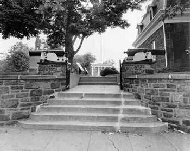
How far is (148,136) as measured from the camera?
184 inches

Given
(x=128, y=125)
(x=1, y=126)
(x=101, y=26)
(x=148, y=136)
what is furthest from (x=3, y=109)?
(x=101, y=26)

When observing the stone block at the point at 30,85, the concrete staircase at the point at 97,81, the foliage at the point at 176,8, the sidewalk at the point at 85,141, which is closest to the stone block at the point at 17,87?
the stone block at the point at 30,85

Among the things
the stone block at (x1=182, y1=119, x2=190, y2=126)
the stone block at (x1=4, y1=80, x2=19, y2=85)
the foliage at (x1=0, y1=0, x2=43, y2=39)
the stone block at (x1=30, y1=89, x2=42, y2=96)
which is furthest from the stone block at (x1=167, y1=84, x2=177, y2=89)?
the foliage at (x1=0, y1=0, x2=43, y2=39)

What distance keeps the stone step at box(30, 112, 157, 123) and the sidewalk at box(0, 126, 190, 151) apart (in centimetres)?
59

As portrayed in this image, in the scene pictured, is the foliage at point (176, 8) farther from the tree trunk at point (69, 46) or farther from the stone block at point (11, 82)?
the tree trunk at point (69, 46)

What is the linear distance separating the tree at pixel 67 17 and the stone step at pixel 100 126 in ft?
25.9

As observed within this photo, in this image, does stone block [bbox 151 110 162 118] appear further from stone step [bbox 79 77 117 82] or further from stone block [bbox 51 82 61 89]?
stone step [bbox 79 77 117 82]

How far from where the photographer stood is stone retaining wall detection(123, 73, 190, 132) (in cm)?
518

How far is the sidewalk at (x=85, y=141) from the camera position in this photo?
3969 millimetres

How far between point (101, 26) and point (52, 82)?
24.5ft

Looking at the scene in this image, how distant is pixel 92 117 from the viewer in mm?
5527

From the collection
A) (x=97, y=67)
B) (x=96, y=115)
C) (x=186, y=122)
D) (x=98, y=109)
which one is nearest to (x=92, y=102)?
(x=98, y=109)

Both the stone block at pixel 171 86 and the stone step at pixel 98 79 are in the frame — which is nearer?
the stone block at pixel 171 86

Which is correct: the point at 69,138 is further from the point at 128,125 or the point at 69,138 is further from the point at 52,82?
the point at 52,82
